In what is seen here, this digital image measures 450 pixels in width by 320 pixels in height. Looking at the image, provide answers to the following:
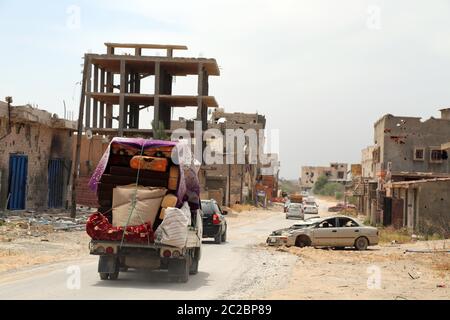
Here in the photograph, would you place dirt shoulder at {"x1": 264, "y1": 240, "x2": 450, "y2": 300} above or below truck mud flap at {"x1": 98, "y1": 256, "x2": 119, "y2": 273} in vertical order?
below

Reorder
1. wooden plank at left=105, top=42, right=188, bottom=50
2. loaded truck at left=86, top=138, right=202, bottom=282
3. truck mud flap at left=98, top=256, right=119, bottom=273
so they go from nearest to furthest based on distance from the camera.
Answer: loaded truck at left=86, top=138, right=202, bottom=282, truck mud flap at left=98, top=256, right=119, bottom=273, wooden plank at left=105, top=42, right=188, bottom=50

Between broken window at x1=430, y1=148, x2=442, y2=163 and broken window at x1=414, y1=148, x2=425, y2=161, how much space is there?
68cm

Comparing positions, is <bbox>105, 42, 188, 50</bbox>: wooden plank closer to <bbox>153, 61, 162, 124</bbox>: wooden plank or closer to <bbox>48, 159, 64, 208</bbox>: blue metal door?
<bbox>153, 61, 162, 124</bbox>: wooden plank

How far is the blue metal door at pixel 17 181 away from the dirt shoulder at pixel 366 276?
14.5 metres

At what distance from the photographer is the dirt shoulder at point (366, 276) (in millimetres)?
12930

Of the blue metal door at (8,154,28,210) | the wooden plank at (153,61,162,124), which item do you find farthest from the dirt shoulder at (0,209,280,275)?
the wooden plank at (153,61,162,124)

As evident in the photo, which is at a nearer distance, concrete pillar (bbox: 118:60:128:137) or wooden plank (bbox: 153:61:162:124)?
wooden plank (bbox: 153:61:162:124)

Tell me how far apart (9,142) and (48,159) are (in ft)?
16.7

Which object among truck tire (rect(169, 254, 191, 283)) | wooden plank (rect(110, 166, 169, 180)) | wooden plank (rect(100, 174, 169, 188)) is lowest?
truck tire (rect(169, 254, 191, 283))

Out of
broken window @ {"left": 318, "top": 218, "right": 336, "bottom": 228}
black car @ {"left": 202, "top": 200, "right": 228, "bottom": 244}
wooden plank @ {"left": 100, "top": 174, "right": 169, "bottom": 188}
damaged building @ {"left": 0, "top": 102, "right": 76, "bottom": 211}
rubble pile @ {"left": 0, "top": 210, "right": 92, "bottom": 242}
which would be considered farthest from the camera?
damaged building @ {"left": 0, "top": 102, "right": 76, "bottom": 211}

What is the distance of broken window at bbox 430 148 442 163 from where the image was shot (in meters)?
56.3

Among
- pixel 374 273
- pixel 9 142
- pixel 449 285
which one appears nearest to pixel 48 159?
pixel 9 142
